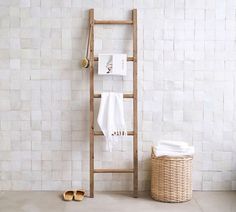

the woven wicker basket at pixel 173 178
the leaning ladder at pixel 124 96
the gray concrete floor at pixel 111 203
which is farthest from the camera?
the leaning ladder at pixel 124 96

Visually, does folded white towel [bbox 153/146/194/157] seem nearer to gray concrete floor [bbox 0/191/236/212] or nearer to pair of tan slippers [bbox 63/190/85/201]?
gray concrete floor [bbox 0/191/236/212]

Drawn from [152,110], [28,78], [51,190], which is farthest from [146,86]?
[51,190]

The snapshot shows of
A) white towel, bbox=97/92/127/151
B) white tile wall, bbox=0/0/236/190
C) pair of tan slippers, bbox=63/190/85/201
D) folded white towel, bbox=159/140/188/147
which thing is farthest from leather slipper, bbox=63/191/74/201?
folded white towel, bbox=159/140/188/147

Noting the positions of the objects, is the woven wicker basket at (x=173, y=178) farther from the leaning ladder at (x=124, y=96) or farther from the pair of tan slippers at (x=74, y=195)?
the pair of tan slippers at (x=74, y=195)

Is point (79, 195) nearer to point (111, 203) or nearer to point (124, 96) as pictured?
point (111, 203)

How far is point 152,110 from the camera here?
12.0 feet

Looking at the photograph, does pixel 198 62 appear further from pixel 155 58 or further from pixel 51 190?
pixel 51 190

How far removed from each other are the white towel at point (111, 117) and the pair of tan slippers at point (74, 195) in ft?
1.61

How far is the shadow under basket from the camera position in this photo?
3.36 m

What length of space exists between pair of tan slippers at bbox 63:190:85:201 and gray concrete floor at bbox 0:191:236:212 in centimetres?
4

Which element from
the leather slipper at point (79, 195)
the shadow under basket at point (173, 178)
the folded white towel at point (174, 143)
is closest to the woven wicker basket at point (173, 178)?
the shadow under basket at point (173, 178)

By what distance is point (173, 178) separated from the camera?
11.1 feet

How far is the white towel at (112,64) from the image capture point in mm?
3463

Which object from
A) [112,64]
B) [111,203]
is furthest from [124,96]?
[111,203]
